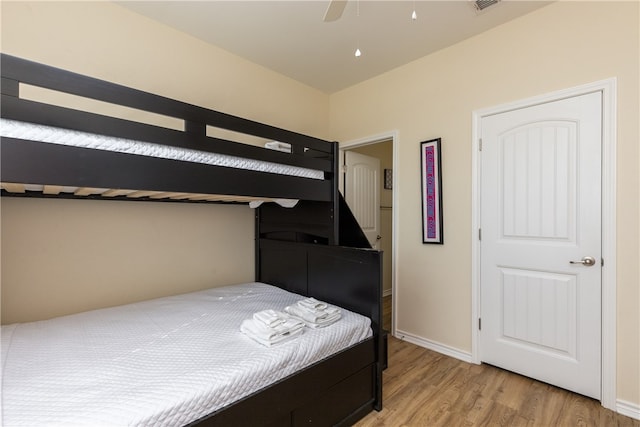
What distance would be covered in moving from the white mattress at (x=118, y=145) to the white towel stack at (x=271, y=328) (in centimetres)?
80

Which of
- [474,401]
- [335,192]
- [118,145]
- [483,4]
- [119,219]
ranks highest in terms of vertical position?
[483,4]

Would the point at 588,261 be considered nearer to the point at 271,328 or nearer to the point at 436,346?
the point at 436,346

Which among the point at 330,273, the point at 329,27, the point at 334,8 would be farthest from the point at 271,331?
the point at 329,27

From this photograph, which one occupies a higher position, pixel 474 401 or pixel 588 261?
pixel 588 261

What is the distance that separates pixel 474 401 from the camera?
182 centimetres

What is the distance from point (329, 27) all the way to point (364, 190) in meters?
1.80

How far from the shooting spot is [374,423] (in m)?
1.62

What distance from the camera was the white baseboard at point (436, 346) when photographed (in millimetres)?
2355

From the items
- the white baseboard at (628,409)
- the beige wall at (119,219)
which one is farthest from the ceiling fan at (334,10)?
the white baseboard at (628,409)

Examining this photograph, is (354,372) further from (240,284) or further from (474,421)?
(240,284)

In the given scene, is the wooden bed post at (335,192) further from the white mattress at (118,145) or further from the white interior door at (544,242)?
the white interior door at (544,242)

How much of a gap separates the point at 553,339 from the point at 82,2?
3846mm

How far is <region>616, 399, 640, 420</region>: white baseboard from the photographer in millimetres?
1663

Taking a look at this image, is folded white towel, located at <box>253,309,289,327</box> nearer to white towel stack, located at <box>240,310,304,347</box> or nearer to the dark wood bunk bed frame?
white towel stack, located at <box>240,310,304,347</box>
